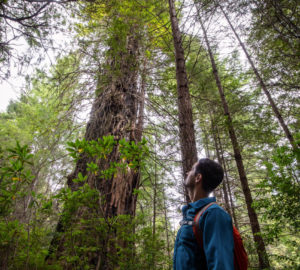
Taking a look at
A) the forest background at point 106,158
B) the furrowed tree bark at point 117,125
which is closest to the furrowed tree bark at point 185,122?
the forest background at point 106,158

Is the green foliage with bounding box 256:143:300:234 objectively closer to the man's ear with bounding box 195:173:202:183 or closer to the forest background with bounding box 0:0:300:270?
Answer: the forest background with bounding box 0:0:300:270

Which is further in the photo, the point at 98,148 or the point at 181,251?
the point at 98,148

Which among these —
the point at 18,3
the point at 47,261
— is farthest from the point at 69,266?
the point at 18,3

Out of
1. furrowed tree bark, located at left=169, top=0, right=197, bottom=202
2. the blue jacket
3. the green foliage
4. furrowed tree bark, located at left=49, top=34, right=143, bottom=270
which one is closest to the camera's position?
the blue jacket

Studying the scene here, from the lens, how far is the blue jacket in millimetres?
1087

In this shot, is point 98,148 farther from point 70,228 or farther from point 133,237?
point 133,237

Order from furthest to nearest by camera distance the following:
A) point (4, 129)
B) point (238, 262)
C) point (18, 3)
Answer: point (4, 129) → point (18, 3) → point (238, 262)

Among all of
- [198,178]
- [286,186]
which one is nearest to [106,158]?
[198,178]

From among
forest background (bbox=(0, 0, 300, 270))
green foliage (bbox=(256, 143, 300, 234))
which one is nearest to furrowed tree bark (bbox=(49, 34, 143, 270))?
forest background (bbox=(0, 0, 300, 270))

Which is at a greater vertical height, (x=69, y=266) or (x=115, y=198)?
(x=115, y=198)

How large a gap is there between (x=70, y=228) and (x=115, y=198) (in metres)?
1.51

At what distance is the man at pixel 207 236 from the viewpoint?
43.3 inches

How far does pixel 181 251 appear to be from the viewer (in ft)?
4.43

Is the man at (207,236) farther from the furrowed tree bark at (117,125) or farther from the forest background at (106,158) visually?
the furrowed tree bark at (117,125)
